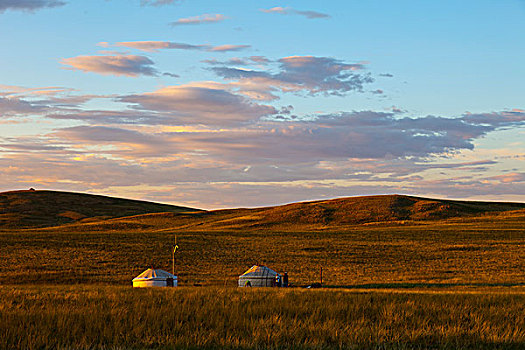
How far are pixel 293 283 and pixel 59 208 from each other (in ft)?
379

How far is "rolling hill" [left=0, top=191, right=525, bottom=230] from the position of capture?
104625 mm

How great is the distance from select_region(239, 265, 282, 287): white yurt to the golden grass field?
6.07ft

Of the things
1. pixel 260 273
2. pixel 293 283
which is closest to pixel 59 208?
pixel 260 273

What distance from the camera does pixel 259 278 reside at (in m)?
36.2

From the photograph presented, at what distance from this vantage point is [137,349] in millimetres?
11250

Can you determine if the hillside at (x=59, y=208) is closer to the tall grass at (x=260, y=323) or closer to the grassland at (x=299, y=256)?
the grassland at (x=299, y=256)

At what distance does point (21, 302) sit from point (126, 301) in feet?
9.36

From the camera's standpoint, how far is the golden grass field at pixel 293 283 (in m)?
12.6

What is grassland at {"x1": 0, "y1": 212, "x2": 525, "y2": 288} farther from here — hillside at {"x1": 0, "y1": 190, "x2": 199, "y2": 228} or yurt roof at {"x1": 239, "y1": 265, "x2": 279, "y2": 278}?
hillside at {"x1": 0, "y1": 190, "x2": 199, "y2": 228}

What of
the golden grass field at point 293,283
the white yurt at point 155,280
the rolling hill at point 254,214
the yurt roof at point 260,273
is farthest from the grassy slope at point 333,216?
the white yurt at point 155,280

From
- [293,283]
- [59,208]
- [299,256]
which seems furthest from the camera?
[59,208]

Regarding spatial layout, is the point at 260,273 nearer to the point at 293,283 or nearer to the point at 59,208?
the point at 293,283

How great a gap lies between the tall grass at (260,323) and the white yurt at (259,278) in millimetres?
16556

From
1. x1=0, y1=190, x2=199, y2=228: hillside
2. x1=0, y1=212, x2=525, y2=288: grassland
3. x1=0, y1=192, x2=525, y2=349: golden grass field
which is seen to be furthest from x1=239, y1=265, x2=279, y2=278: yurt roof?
x1=0, y1=190, x2=199, y2=228: hillside
